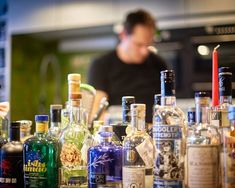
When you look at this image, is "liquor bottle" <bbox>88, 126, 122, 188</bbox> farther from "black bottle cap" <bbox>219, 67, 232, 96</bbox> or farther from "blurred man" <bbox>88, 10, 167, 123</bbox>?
"blurred man" <bbox>88, 10, 167, 123</bbox>

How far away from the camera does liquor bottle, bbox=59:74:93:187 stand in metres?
1.03

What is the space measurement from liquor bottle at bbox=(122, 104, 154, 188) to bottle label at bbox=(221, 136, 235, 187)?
0.50 feet

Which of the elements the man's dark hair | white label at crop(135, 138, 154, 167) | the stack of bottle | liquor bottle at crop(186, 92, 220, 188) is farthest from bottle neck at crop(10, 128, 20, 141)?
the man's dark hair

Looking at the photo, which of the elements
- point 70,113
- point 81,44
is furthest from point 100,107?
point 81,44

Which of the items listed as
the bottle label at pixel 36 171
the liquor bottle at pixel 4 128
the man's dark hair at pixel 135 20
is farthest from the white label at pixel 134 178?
the man's dark hair at pixel 135 20

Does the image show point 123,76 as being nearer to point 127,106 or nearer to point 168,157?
point 127,106

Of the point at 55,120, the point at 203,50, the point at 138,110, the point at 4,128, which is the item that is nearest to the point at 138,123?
the point at 138,110

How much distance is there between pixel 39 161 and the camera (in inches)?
40.0

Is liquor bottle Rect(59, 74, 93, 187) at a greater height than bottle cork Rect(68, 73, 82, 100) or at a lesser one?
lesser

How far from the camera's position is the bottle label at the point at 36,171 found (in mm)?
1013

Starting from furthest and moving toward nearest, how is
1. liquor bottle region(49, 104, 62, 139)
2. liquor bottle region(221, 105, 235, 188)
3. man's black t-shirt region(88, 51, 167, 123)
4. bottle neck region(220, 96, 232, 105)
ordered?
man's black t-shirt region(88, 51, 167, 123), liquor bottle region(49, 104, 62, 139), bottle neck region(220, 96, 232, 105), liquor bottle region(221, 105, 235, 188)

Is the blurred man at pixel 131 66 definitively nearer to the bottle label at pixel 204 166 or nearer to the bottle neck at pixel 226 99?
the bottle neck at pixel 226 99

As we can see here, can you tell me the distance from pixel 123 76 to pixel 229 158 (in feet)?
6.44

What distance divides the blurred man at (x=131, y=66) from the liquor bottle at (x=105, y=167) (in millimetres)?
1766
